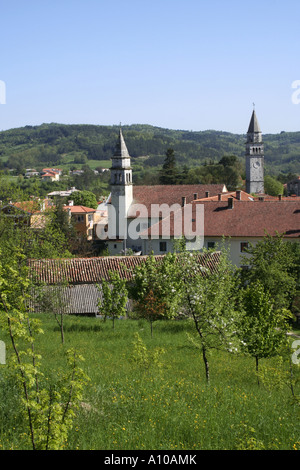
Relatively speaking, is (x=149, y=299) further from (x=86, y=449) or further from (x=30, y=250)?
(x=86, y=449)

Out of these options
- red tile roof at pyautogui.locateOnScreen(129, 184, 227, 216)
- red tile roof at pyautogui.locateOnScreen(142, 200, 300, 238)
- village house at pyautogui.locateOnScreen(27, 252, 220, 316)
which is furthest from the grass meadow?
red tile roof at pyautogui.locateOnScreen(129, 184, 227, 216)

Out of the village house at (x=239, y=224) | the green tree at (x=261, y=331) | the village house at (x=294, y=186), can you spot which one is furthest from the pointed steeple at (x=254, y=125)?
the green tree at (x=261, y=331)

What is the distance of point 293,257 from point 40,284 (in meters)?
16.9

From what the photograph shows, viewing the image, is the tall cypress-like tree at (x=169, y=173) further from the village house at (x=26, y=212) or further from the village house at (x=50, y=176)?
the village house at (x=50, y=176)

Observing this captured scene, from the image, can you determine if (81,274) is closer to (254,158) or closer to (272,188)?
(254,158)

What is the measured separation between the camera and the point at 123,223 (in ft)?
192

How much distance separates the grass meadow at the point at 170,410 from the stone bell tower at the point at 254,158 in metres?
68.0

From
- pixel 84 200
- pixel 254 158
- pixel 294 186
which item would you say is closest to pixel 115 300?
pixel 254 158

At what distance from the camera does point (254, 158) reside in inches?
3216

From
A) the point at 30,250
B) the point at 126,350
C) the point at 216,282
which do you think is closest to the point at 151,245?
the point at 30,250

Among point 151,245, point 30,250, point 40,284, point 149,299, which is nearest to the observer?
point 40,284

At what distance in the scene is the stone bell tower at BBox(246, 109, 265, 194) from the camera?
8181cm

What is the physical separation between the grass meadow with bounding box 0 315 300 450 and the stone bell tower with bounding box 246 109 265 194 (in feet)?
223

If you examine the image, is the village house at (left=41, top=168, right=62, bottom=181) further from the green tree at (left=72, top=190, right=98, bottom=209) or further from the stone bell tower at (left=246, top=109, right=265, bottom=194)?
the stone bell tower at (left=246, top=109, right=265, bottom=194)
